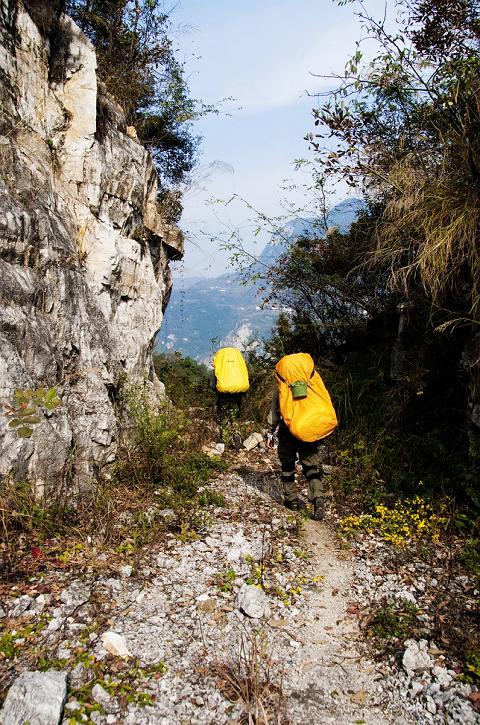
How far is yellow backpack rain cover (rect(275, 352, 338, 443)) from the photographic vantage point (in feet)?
19.2

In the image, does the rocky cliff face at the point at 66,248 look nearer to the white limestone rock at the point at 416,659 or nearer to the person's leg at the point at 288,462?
the person's leg at the point at 288,462

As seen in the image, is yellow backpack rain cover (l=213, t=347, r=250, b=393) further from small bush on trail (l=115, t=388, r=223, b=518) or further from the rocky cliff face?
the rocky cliff face

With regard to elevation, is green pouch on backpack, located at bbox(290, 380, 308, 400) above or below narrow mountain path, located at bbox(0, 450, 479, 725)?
above

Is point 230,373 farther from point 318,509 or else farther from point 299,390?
point 318,509

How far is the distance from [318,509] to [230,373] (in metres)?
3.29

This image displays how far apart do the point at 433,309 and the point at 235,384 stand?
142 inches

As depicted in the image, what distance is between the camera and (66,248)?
21.7ft

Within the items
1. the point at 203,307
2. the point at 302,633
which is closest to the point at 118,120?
the point at 302,633

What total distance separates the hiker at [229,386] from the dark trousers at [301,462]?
7.87ft

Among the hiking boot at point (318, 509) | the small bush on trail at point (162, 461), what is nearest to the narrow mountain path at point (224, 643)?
the hiking boot at point (318, 509)

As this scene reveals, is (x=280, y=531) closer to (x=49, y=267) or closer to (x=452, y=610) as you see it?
(x=452, y=610)

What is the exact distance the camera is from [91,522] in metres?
5.05

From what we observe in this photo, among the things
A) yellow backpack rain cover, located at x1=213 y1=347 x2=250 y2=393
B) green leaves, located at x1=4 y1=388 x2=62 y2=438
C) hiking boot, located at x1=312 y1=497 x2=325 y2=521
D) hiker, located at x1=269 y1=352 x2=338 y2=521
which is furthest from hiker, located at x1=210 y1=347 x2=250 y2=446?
green leaves, located at x1=4 y1=388 x2=62 y2=438

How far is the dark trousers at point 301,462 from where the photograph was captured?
6.18 metres
